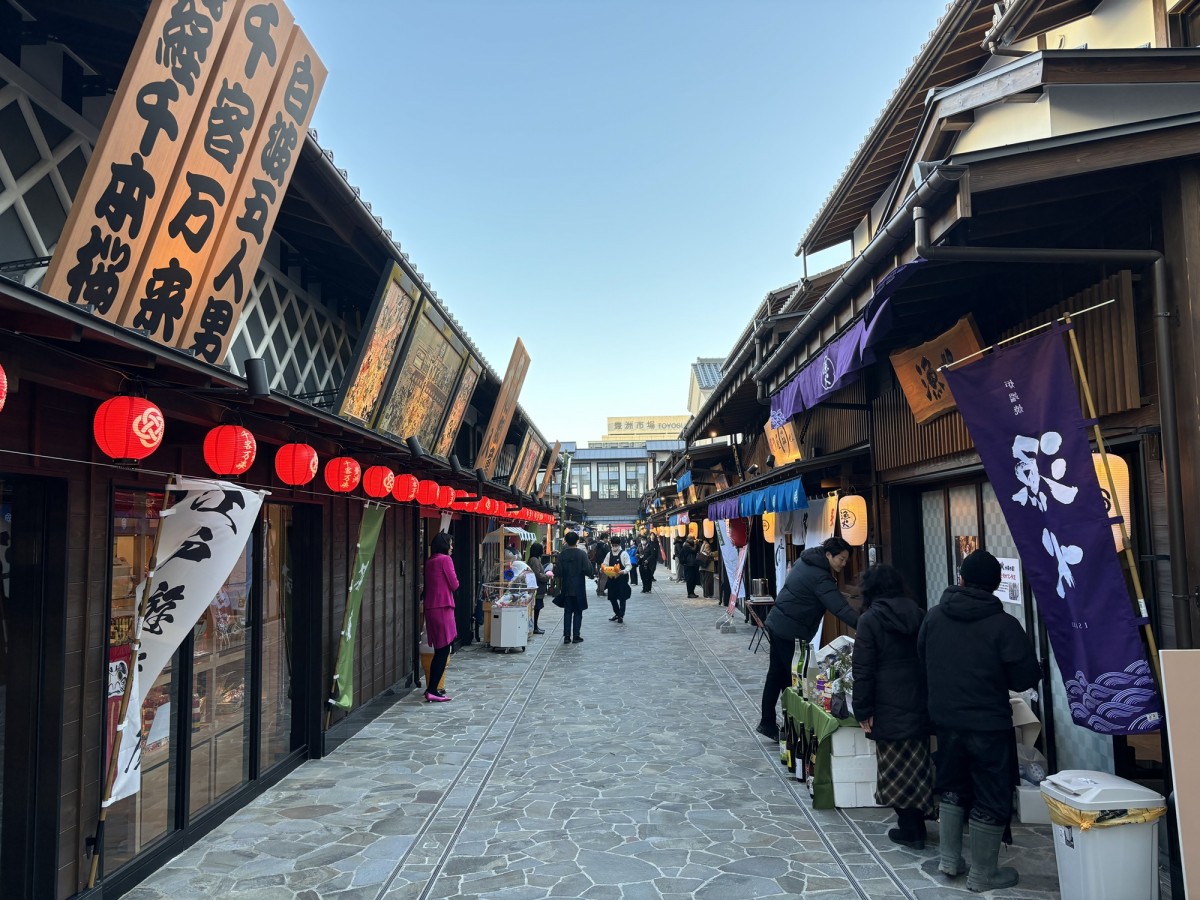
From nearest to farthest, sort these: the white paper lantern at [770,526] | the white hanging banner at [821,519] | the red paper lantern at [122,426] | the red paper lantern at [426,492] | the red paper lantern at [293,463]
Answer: the red paper lantern at [122,426] → the red paper lantern at [293,463] → the red paper lantern at [426,492] → the white hanging banner at [821,519] → the white paper lantern at [770,526]

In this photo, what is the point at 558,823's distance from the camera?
6895mm

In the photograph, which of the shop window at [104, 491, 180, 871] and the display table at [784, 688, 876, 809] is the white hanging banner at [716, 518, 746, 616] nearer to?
the display table at [784, 688, 876, 809]

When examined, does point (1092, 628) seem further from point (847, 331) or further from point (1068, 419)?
point (847, 331)

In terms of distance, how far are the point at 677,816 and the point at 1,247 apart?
667 centimetres

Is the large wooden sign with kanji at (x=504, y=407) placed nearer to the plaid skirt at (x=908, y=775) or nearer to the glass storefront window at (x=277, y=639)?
the glass storefront window at (x=277, y=639)

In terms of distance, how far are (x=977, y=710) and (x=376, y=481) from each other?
23.0 feet

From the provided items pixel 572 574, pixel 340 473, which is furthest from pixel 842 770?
pixel 572 574

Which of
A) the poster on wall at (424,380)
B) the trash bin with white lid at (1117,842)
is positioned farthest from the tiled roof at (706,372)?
the trash bin with white lid at (1117,842)

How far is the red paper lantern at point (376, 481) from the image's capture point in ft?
31.8

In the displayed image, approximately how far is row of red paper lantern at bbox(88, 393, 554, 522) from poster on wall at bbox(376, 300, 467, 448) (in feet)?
2.76

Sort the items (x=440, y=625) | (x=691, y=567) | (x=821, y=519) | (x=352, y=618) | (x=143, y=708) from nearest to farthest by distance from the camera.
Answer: (x=143, y=708)
(x=352, y=618)
(x=440, y=625)
(x=821, y=519)
(x=691, y=567)

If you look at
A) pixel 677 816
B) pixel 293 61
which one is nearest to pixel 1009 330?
pixel 677 816

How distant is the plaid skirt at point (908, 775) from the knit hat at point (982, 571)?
1445 mm

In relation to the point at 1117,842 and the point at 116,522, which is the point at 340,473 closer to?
the point at 116,522
